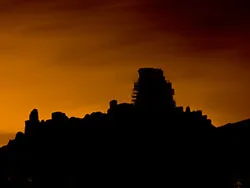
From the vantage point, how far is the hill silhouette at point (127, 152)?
11012 cm

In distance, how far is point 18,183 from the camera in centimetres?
11450

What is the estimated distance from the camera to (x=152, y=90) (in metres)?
146

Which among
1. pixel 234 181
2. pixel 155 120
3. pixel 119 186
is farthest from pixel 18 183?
pixel 234 181

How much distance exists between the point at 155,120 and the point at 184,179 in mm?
15051

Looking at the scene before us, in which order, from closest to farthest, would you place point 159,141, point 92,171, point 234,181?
point 234,181 → point 92,171 → point 159,141

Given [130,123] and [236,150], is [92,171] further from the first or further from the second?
→ [236,150]

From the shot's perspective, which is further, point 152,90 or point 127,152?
point 152,90

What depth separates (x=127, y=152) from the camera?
11712cm

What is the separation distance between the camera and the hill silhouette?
11012cm

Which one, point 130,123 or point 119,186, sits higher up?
point 130,123

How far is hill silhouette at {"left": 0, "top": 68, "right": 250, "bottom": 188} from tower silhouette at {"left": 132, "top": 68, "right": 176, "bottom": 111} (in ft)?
43.5

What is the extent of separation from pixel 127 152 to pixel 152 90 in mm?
30457

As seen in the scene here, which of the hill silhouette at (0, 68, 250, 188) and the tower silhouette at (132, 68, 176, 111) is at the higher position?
the tower silhouette at (132, 68, 176, 111)

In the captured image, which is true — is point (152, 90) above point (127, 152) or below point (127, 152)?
above
